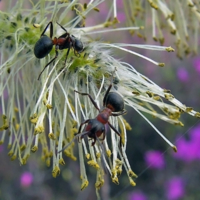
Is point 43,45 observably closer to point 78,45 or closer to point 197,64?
point 78,45

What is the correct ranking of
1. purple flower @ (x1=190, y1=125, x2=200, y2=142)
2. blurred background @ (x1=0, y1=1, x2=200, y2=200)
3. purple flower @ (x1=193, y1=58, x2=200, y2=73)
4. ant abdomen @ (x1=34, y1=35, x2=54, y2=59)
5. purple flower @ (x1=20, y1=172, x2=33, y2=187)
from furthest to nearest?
purple flower @ (x1=193, y1=58, x2=200, y2=73) < purple flower @ (x1=20, y1=172, x2=33, y2=187) < blurred background @ (x1=0, y1=1, x2=200, y2=200) < purple flower @ (x1=190, y1=125, x2=200, y2=142) < ant abdomen @ (x1=34, y1=35, x2=54, y2=59)

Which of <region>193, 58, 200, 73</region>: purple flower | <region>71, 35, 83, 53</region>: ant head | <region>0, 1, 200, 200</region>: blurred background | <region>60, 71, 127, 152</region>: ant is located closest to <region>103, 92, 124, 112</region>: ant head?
<region>60, 71, 127, 152</region>: ant

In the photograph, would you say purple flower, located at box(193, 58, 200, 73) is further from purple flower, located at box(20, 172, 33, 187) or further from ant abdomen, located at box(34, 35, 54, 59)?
ant abdomen, located at box(34, 35, 54, 59)

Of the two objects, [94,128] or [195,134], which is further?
[195,134]

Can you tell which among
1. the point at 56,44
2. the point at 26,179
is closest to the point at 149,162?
the point at 26,179

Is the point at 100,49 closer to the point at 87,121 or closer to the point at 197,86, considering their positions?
the point at 87,121

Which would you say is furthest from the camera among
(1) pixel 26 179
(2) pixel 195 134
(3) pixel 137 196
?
(1) pixel 26 179
